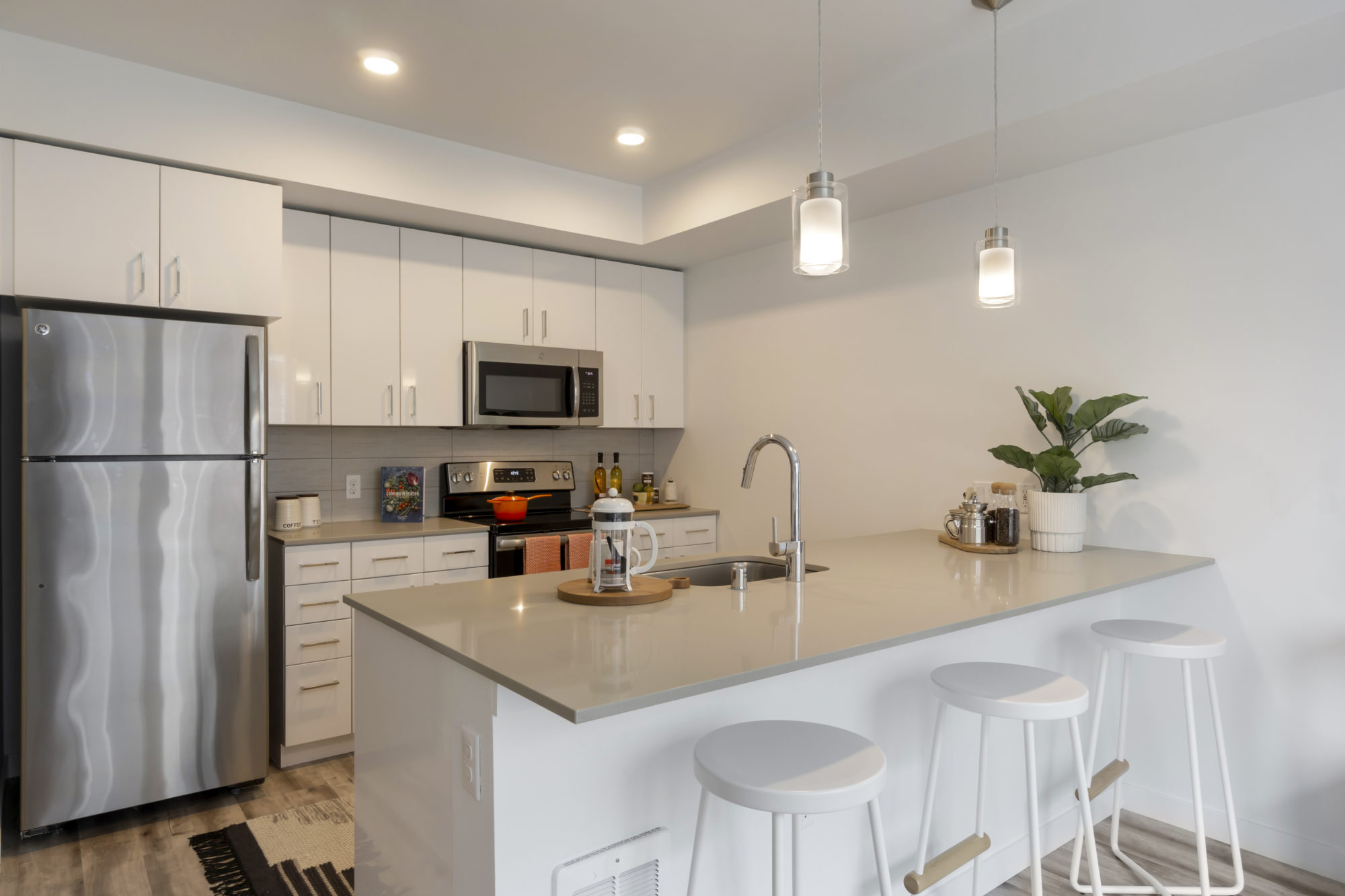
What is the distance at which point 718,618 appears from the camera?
5.60ft

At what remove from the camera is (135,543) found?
8.50ft

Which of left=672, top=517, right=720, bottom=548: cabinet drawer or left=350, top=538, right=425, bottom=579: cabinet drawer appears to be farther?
left=672, top=517, right=720, bottom=548: cabinet drawer

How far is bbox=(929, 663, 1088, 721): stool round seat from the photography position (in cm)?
165

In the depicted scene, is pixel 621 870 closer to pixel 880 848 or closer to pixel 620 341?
pixel 880 848

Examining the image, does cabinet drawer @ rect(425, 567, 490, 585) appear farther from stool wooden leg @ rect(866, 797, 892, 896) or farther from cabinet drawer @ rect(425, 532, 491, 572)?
stool wooden leg @ rect(866, 797, 892, 896)

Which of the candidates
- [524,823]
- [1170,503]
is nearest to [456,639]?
[524,823]

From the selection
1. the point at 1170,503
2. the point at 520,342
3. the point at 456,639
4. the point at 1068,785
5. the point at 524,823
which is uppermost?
the point at 520,342

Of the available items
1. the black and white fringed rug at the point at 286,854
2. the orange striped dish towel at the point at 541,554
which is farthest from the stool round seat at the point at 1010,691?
the orange striped dish towel at the point at 541,554

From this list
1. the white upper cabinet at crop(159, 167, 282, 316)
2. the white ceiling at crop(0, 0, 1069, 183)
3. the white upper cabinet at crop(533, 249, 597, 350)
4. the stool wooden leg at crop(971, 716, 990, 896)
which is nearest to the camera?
the stool wooden leg at crop(971, 716, 990, 896)

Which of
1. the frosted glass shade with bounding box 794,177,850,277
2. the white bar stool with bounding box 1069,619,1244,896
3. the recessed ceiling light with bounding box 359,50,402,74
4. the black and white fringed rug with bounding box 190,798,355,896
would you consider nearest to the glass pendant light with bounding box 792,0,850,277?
the frosted glass shade with bounding box 794,177,850,277

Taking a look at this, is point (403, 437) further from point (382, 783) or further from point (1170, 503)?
point (1170, 503)

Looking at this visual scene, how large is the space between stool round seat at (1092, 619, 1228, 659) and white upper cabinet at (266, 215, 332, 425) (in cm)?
305

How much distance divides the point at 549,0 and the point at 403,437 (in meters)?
2.24

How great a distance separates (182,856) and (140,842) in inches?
8.1
